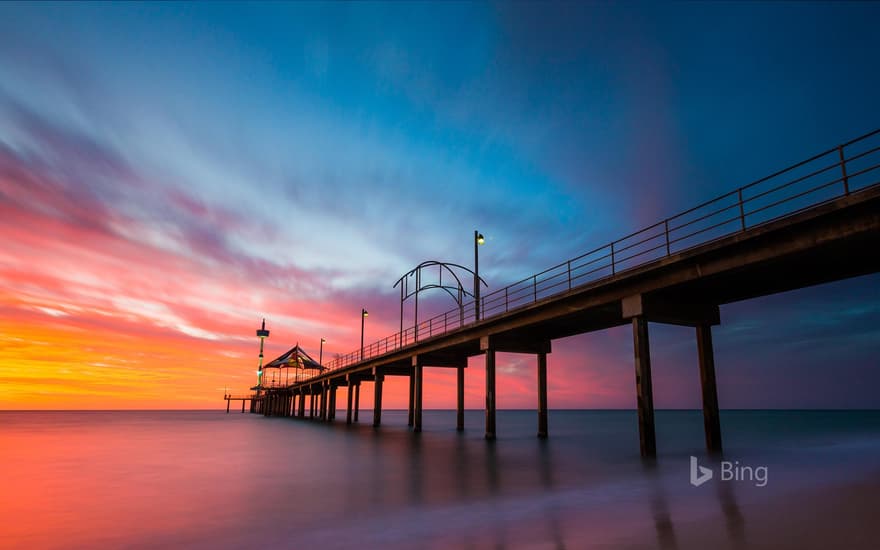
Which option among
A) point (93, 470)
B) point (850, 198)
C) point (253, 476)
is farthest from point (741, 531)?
point (93, 470)

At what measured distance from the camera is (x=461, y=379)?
1825 inches

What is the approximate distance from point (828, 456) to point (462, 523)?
24.6 m

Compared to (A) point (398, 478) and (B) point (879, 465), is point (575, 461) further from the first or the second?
(B) point (879, 465)

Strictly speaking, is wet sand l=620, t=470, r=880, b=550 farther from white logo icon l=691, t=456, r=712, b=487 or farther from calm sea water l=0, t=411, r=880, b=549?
white logo icon l=691, t=456, r=712, b=487

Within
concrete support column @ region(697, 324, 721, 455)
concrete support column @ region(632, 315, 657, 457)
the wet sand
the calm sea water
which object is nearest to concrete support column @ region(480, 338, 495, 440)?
the calm sea water

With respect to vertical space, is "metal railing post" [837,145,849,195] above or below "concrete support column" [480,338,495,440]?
above

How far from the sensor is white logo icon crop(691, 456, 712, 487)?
15.8 meters

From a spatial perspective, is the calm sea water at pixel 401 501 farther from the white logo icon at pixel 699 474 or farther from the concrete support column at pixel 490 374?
the concrete support column at pixel 490 374

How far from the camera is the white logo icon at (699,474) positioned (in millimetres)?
15766

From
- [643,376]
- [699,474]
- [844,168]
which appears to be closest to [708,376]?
[643,376]

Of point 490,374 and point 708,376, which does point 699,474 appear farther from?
point 490,374

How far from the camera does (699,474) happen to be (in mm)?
17625

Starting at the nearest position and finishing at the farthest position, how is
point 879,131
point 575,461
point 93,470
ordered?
point 879,131 → point 93,470 → point 575,461

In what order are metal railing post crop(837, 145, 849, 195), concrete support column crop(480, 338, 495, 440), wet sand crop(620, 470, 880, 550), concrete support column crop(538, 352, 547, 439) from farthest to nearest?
concrete support column crop(538, 352, 547, 439)
concrete support column crop(480, 338, 495, 440)
metal railing post crop(837, 145, 849, 195)
wet sand crop(620, 470, 880, 550)
